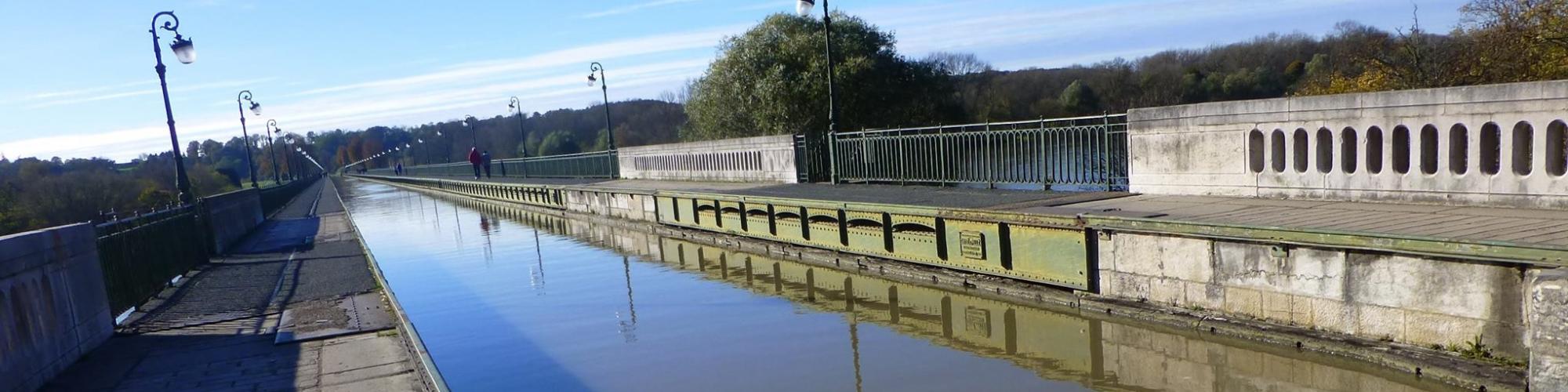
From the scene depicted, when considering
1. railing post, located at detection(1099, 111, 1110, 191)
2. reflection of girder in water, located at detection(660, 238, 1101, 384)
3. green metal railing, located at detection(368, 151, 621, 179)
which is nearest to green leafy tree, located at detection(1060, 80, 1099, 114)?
green metal railing, located at detection(368, 151, 621, 179)

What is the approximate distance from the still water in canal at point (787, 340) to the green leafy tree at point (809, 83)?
69.1 feet

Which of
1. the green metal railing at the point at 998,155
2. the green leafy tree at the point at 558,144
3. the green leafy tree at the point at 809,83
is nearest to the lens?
the green metal railing at the point at 998,155

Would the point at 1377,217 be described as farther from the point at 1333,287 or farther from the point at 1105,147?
the point at 1105,147

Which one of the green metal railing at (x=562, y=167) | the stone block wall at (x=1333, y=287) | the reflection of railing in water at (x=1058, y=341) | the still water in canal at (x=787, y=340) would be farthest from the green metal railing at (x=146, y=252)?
the green metal railing at (x=562, y=167)

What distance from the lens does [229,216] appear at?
22.5 metres

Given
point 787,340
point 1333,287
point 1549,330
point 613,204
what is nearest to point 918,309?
point 787,340

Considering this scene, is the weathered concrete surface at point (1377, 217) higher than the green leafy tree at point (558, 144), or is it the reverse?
the weathered concrete surface at point (1377, 217)

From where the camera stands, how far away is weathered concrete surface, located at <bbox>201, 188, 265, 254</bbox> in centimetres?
1939

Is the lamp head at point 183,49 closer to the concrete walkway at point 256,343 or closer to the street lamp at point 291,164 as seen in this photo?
the concrete walkway at point 256,343

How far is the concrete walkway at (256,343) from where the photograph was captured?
7.11 m

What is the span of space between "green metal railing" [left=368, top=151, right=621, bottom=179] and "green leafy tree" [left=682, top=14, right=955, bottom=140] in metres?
5.58

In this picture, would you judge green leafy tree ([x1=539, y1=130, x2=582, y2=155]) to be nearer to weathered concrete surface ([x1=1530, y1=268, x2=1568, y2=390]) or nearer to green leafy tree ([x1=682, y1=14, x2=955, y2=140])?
green leafy tree ([x1=682, y1=14, x2=955, y2=140])

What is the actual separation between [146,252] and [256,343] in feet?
17.2

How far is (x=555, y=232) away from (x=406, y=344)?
1773 cm
